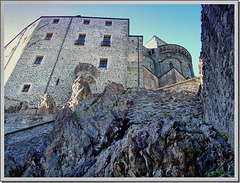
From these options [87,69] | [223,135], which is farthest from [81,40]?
[223,135]

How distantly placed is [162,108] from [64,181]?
536cm

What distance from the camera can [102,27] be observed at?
19.8 metres

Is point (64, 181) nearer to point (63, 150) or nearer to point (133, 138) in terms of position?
point (133, 138)

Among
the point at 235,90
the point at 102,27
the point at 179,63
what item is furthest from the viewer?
the point at 179,63

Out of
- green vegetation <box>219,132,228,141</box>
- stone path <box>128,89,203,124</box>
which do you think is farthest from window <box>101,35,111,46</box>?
green vegetation <box>219,132,228,141</box>

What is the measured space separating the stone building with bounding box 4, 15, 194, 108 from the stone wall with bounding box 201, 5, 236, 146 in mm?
8987

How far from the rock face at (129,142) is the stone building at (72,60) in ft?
16.2

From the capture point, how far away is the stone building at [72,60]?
14.4 m

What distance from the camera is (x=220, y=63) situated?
462 cm

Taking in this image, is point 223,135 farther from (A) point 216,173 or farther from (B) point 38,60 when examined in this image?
(B) point 38,60

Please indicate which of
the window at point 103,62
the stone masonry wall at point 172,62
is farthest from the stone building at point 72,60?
the stone masonry wall at point 172,62

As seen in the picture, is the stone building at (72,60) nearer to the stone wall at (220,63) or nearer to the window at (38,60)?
the window at (38,60)

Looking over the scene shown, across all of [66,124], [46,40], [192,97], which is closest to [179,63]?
[46,40]

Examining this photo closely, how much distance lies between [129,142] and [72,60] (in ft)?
40.3
